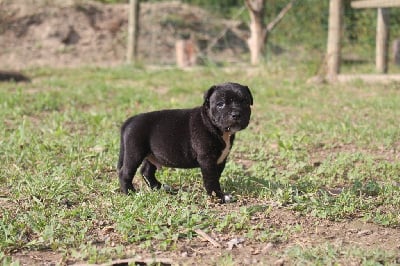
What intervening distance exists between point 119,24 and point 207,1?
2.55 meters

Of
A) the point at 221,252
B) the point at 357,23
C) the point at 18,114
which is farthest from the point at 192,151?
the point at 357,23

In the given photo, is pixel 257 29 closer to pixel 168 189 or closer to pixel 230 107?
pixel 168 189

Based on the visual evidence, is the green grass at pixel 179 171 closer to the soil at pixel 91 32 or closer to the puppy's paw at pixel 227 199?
the puppy's paw at pixel 227 199

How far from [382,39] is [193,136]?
845 centimetres

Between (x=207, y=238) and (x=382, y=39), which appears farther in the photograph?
(x=382, y=39)

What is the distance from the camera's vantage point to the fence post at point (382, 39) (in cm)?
1267

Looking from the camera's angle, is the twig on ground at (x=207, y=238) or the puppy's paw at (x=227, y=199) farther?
the puppy's paw at (x=227, y=199)

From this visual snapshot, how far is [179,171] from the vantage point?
6.38 metres

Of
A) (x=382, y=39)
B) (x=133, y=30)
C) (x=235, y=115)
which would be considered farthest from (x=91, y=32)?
(x=235, y=115)

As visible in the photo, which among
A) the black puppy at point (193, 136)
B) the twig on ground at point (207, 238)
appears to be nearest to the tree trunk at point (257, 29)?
the black puppy at point (193, 136)

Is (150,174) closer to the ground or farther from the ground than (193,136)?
closer to the ground

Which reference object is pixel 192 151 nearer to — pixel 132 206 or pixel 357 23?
pixel 132 206

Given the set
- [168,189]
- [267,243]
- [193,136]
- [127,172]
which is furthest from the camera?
[168,189]

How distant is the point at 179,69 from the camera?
565 inches
